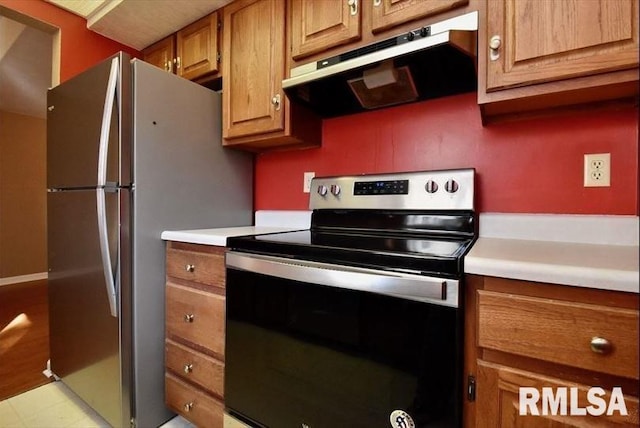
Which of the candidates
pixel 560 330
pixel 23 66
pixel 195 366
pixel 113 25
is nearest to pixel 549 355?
pixel 560 330

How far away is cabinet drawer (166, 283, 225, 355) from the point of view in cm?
129

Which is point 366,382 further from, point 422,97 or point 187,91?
point 187,91

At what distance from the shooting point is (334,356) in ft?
3.14

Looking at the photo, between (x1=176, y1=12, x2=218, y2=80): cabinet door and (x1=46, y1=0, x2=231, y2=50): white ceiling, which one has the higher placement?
(x1=46, y1=0, x2=231, y2=50): white ceiling

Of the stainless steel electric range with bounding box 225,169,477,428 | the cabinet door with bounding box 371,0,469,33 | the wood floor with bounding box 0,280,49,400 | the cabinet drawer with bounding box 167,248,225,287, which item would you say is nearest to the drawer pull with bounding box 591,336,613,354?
the stainless steel electric range with bounding box 225,169,477,428

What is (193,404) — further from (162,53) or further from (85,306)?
(162,53)

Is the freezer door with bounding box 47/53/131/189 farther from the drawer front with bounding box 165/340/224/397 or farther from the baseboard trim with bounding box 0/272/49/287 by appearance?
the baseboard trim with bounding box 0/272/49/287

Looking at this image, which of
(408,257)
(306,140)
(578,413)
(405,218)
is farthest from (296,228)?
(578,413)

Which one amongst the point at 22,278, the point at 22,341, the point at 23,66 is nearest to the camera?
the point at 22,341

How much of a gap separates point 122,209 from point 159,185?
185 mm

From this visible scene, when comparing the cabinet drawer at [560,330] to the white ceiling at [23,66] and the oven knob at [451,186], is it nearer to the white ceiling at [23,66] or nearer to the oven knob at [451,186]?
the oven knob at [451,186]

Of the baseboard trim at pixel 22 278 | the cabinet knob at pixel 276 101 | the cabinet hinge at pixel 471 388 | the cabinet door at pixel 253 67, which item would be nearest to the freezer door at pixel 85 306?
the cabinet door at pixel 253 67

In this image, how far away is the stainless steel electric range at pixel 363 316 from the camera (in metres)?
0.79

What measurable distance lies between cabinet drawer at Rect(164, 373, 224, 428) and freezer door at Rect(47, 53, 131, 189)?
3.09 feet
